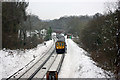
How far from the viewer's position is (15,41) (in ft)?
83.9

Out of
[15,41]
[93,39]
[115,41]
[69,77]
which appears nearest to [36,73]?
[69,77]

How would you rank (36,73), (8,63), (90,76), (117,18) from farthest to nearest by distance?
(8,63)
(117,18)
(36,73)
(90,76)

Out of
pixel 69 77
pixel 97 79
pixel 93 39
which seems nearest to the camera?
pixel 97 79

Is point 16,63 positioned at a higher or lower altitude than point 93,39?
lower

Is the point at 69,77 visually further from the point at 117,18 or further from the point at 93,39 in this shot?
the point at 93,39

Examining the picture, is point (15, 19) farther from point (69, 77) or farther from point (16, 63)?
point (69, 77)

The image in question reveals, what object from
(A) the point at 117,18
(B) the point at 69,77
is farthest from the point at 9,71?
(A) the point at 117,18

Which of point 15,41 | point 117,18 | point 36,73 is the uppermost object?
point 117,18

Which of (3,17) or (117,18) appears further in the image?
(3,17)

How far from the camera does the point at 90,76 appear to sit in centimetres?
1228

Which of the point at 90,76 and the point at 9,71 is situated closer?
the point at 90,76

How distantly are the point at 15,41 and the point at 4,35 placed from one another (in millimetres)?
2888

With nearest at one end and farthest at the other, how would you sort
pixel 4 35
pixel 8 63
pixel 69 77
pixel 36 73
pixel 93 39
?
1. pixel 69 77
2. pixel 36 73
3. pixel 8 63
4. pixel 4 35
5. pixel 93 39

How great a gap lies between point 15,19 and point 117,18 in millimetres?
18539
